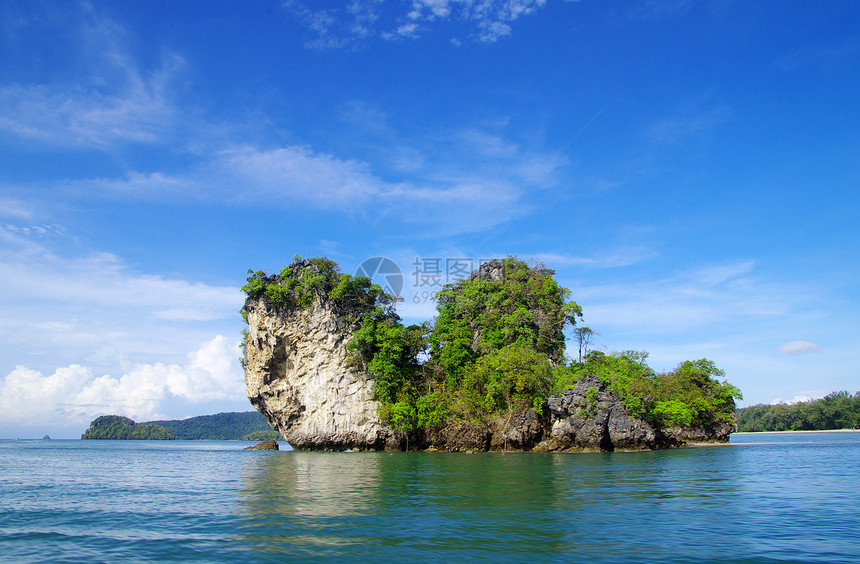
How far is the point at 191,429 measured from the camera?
18325 centimetres

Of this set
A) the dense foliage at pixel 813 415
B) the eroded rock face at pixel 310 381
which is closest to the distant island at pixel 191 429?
the eroded rock face at pixel 310 381

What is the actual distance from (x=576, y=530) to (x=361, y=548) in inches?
178

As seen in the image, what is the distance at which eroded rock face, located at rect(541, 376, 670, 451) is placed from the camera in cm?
3694

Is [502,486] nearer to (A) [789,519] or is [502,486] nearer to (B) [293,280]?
(A) [789,519]

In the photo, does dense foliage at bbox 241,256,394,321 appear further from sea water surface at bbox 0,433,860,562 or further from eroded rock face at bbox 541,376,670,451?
sea water surface at bbox 0,433,860,562

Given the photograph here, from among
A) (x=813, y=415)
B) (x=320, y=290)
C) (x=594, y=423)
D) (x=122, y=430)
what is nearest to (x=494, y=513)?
(x=594, y=423)

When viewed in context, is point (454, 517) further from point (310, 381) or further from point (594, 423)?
point (310, 381)

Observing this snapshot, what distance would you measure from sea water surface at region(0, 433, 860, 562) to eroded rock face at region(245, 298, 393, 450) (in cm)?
2209

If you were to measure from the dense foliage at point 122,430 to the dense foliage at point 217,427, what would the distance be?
71.9 ft

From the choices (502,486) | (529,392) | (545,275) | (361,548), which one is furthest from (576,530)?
(545,275)

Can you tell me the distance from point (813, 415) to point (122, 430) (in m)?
169

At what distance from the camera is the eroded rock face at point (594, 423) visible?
36938 mm

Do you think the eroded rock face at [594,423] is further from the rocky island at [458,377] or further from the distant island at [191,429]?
the distant island at [191,429]

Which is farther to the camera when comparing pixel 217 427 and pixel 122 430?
pixel 217 427
